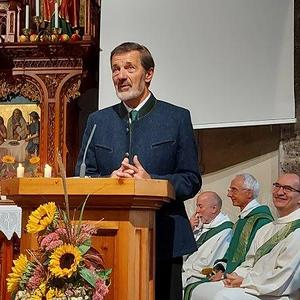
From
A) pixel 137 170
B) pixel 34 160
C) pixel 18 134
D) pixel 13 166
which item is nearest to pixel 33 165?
pixel 34 160

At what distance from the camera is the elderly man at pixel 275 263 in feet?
14.6

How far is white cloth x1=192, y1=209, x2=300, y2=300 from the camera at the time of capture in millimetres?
4426

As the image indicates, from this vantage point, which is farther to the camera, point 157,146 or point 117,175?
point 157,146

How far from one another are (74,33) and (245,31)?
5.94ft

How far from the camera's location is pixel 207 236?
19.7 feet

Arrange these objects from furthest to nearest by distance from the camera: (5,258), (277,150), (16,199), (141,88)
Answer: (277,150), (5,258), (141,88), (16,199)

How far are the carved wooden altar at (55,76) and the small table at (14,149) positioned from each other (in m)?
0.27

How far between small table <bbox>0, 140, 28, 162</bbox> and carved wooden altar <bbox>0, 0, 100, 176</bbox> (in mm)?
274

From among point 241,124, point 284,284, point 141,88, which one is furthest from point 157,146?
point 241,124

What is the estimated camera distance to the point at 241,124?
21.1 ft

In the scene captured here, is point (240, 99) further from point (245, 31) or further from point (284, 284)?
point (284, 284)

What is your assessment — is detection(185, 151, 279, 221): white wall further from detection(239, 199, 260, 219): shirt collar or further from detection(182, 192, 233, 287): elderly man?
detection(239, 199, 260, 219): shirt collar

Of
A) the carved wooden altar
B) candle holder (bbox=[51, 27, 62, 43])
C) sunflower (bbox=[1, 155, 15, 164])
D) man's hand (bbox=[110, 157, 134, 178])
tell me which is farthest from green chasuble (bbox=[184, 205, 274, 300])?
man's hand (bbox=[110, 157, 134, 178])

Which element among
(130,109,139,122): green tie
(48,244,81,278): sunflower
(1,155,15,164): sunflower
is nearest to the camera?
(48,244,81,278): sunflower
